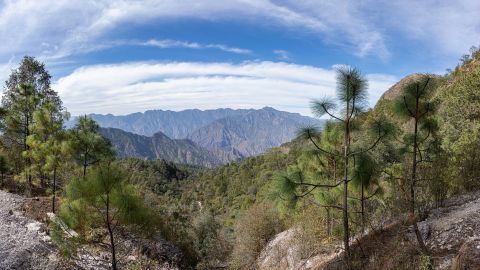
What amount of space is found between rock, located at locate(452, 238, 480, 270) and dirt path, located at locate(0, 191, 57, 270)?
11009 mm

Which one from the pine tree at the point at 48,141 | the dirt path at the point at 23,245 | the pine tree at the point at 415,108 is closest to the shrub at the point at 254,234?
the pine tree at the point at 48,141

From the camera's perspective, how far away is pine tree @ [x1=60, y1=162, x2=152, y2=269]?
845 cm

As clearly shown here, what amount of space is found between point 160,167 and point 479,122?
140303mm

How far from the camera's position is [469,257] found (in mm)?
6695

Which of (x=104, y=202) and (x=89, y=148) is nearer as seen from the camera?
(x=104, y=202)

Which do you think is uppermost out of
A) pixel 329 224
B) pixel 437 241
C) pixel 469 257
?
pixel 469 257

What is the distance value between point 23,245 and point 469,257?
12.4 m

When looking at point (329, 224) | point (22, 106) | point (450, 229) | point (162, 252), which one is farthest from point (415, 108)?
point (22, 106)

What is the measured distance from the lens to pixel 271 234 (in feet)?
60.1

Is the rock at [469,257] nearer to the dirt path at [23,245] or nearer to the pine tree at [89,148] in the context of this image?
the dirt path at [23,245]

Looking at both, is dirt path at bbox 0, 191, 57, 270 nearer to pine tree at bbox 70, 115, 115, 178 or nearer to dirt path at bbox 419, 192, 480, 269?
pine tree at bbox 70, 115, 115, 178

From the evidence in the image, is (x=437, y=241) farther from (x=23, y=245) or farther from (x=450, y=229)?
(x=23, y=245)

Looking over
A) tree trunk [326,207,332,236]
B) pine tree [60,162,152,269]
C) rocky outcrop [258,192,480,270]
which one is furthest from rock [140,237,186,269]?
rocky outcrop [258,192,480,270]

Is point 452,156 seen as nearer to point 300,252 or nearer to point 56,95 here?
point 300,252
